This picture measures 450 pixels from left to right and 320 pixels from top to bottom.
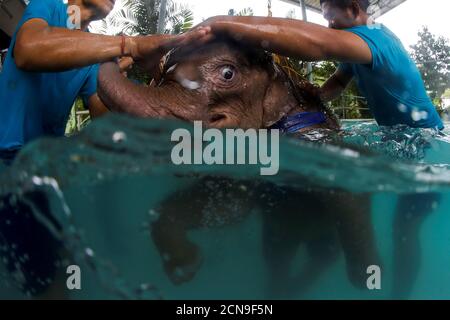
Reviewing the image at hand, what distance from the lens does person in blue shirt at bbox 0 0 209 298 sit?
187cm

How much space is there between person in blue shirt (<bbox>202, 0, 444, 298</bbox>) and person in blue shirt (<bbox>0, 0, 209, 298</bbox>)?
0.91 feet

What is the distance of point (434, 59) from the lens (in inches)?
175

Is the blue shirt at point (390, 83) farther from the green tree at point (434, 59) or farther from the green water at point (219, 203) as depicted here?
the green tree at point (434, 59)

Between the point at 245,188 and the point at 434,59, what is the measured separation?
3154 millimetres

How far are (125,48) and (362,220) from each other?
1413mm

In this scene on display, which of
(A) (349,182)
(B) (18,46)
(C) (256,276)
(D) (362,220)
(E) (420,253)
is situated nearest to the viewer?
(B) (18,46)

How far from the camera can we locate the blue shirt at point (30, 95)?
85.8 inches

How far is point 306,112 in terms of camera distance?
2227mm

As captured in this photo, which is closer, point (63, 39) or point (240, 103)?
point (63, 39)

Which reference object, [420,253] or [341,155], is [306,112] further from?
[420,253]

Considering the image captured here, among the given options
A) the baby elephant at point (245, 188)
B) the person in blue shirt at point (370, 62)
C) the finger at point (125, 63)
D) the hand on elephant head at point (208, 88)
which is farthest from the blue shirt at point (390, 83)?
the finger at point (125, 63)

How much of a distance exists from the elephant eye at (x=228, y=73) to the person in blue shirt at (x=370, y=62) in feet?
0.45

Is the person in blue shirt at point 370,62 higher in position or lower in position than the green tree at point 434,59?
lower
